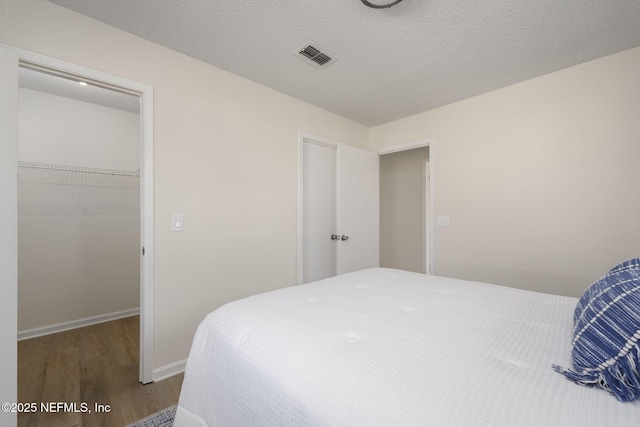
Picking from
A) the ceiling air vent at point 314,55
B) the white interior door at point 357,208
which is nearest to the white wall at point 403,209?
the white interior door at point 357,208

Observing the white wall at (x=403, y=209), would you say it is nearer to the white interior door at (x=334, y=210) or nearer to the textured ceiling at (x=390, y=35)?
the white interior door at (x=334, y=210)

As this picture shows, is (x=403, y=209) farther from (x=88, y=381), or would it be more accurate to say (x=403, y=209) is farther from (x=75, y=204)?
(x=75, y=204)

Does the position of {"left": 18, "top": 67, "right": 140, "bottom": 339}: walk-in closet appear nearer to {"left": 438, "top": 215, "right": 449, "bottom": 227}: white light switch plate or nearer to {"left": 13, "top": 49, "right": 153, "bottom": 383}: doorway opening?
{"left": 13, "top": 49, "right": 153, "bottom": 383}: doorway opening

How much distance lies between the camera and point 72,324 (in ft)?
8.80

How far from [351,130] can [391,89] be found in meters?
0.91

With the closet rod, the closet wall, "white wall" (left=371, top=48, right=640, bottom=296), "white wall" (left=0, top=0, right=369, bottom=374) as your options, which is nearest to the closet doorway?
"white wall" (left=371, top=48, right=640, bottom=296)

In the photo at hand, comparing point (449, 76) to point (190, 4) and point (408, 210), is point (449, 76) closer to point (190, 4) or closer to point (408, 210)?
point (190, 4)

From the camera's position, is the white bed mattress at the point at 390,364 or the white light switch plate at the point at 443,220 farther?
the white light switch plate at the point at 443,220

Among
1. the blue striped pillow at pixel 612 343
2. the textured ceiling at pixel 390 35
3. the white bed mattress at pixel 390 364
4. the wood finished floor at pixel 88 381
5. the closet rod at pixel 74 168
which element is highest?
the textured ceiling at pixel 390 35

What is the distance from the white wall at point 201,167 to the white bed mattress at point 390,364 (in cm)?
98

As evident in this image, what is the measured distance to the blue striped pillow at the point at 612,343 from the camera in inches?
23.6

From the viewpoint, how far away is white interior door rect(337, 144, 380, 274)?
3002 millimetres

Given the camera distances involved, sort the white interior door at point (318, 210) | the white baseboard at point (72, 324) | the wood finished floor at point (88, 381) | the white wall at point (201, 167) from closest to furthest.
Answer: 1. the wood finished floor at point (88, 381)
2. the white wall at point (201, 167)
3. the white baseboard at point (72, 324)
4. the white interior door at point (318, 210)

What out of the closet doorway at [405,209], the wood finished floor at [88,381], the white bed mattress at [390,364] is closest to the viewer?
the white bed mattress at [390,364]
